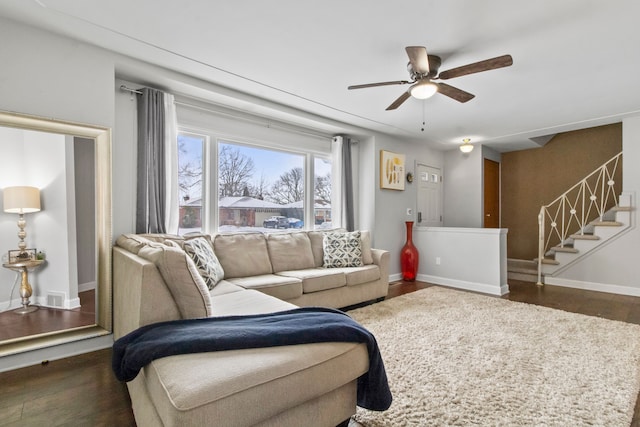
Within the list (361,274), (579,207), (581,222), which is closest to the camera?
(361,274)

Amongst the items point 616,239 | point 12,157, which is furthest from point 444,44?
point 616,239

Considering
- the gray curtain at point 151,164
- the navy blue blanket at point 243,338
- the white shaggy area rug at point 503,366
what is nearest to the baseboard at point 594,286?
the white shaggy area rug at point 503,366

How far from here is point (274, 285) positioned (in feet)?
9.75

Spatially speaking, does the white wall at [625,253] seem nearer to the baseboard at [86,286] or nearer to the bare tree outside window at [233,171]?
the bare tree outside window at [233,171]

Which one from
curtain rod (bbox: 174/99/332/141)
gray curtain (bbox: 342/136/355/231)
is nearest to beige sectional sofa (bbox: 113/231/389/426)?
curtain rod (bbox: 174/99/332/141)

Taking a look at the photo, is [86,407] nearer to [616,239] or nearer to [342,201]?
[342,201]

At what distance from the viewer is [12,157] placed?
223cm

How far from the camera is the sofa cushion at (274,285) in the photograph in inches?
115

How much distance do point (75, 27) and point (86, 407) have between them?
258 centimetres

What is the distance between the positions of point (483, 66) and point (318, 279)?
2.40 meters

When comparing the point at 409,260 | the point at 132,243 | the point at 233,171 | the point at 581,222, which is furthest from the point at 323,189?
the point at 581,222

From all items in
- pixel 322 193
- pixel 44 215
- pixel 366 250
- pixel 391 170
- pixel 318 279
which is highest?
pixel 391 170

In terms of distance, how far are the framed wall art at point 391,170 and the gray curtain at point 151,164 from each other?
330 centimetres

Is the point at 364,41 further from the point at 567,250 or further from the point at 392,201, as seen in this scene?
the point at 567,250
